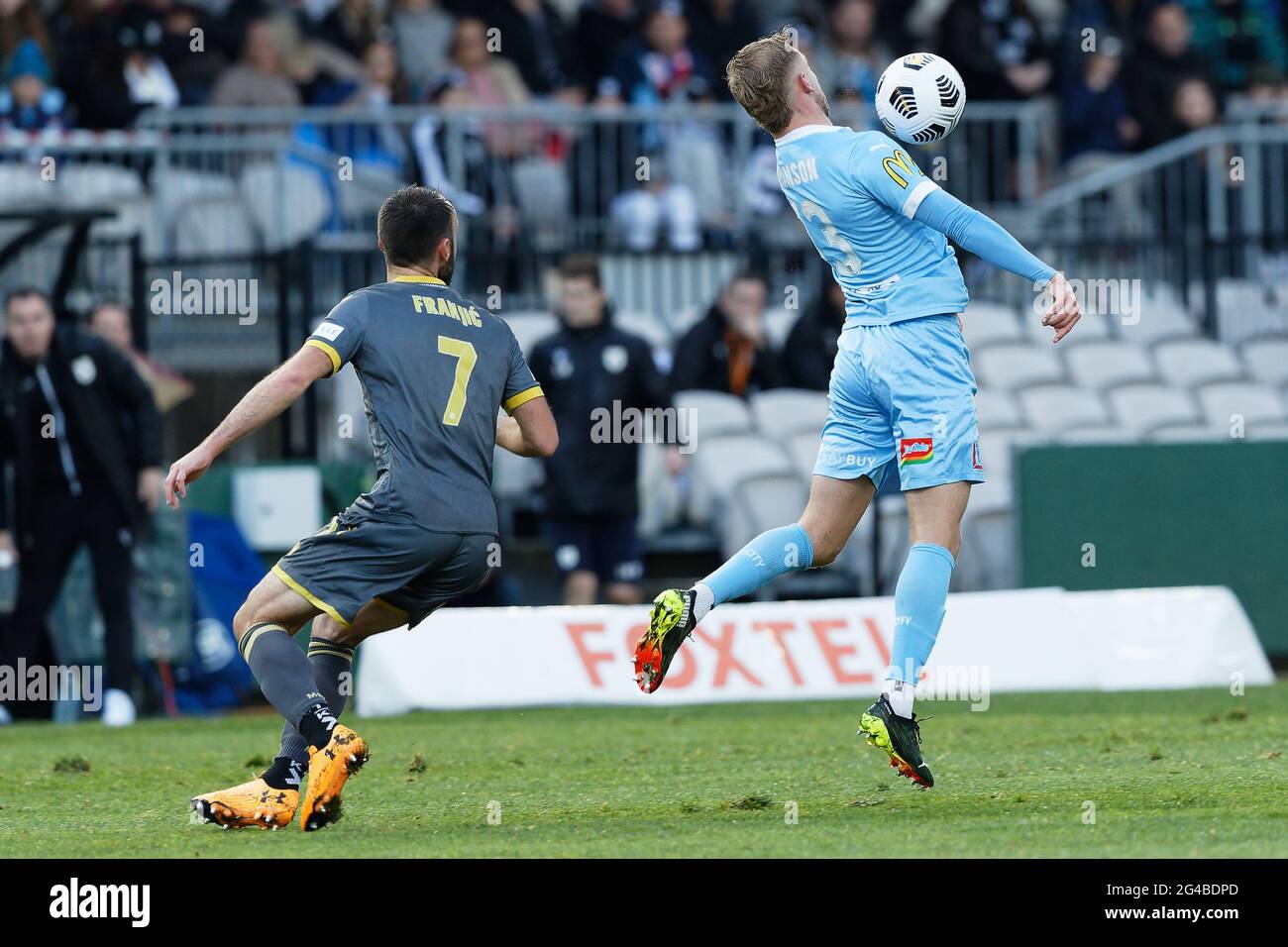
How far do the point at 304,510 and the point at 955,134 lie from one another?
6351 mm

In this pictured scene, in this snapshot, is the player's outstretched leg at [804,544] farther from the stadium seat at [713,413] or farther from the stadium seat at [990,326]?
the stadium seat at [990,326]

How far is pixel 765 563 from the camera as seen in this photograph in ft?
24.3

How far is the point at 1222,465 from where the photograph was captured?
13695 mm

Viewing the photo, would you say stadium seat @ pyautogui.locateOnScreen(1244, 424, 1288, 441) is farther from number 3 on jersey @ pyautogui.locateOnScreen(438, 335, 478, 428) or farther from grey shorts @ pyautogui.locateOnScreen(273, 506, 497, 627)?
grey shorts @ pyautogui.locateOnScreen(273, 506, 497, 627)

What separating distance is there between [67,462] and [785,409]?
4911mm

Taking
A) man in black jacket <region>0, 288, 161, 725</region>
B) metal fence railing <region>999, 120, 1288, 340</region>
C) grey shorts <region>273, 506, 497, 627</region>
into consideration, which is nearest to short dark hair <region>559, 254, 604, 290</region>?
man in black jacket <region>0, 288, 161, 725</region>

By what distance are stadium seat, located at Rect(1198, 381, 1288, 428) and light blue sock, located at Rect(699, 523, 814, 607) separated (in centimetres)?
857

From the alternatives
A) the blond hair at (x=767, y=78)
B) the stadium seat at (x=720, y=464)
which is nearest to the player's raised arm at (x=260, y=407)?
the blond hair at (x=767, y=78)

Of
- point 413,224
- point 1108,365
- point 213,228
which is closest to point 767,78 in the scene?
point 413,224

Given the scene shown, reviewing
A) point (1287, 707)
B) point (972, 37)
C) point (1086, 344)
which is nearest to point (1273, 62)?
point (972, 37)

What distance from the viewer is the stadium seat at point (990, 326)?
15.7 metres

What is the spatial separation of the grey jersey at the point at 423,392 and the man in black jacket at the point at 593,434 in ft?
19.7

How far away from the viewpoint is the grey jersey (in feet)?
22.0
